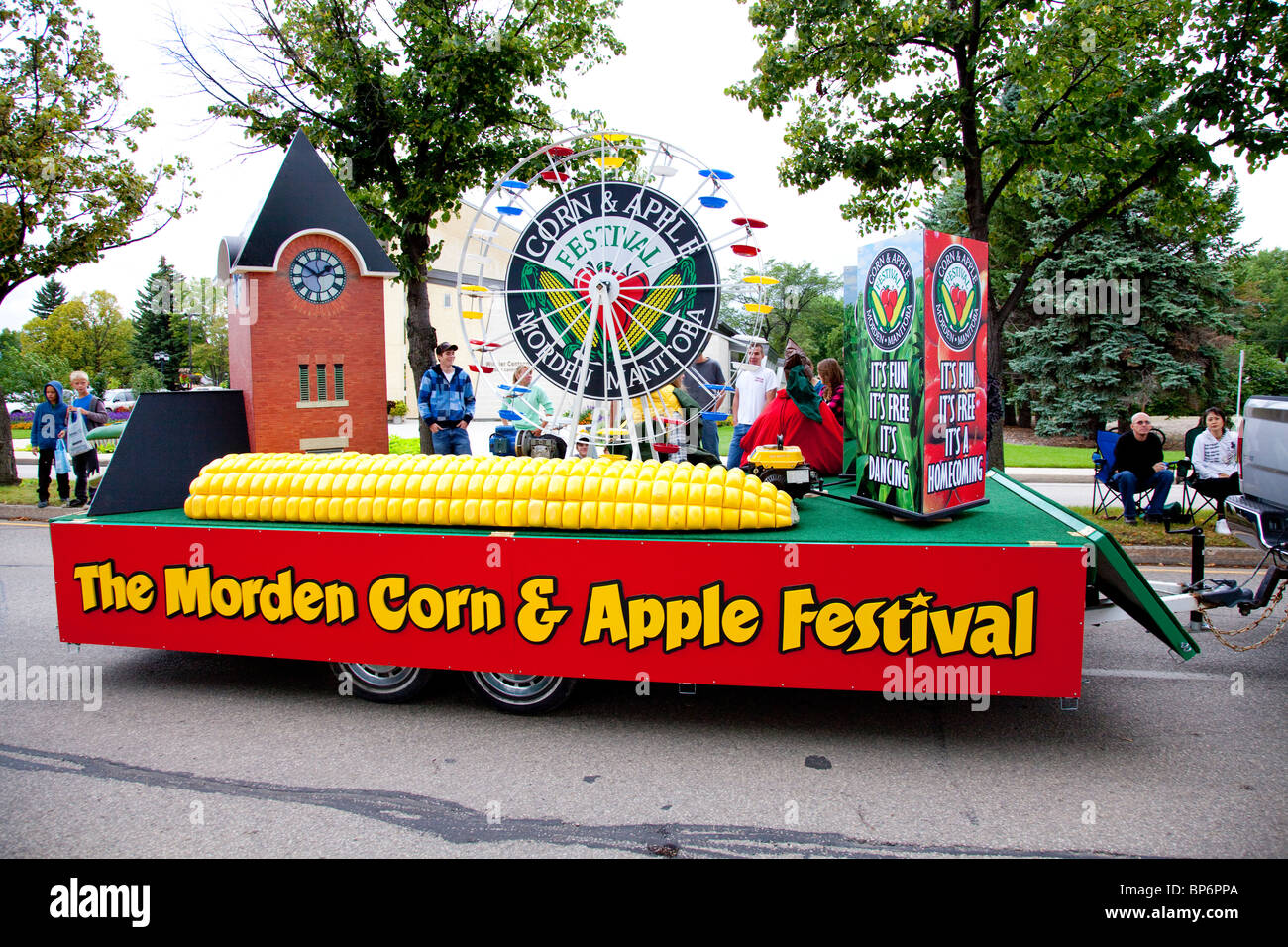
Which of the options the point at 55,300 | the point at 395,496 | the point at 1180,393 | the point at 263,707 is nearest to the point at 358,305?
the point at 395,496

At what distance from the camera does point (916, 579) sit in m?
4.40

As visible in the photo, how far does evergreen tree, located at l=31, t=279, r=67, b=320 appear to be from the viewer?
8238 centimetres

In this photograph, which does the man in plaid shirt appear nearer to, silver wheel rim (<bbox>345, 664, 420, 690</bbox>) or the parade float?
the parade float

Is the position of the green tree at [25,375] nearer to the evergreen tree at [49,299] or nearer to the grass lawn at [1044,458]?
the evergreen tree at [49,299]

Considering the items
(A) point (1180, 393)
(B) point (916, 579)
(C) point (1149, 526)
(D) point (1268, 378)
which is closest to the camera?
(B) point (916, 579)

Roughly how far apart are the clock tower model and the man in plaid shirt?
3.62 ft

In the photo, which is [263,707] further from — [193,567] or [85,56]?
[85,56]

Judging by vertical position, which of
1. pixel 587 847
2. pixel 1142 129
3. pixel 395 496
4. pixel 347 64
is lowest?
pixel 587 847

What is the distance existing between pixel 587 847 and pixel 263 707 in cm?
272

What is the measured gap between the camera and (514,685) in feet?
16.7

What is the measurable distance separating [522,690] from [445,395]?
427cm

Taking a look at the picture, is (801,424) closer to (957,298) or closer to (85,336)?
(957,298)

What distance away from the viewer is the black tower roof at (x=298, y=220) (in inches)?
262


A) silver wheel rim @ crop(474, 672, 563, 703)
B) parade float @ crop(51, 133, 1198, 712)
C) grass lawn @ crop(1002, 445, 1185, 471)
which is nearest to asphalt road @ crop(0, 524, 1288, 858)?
silver wheel rim @ crop(474, 672, 563, 703)
